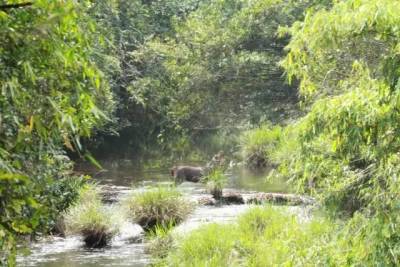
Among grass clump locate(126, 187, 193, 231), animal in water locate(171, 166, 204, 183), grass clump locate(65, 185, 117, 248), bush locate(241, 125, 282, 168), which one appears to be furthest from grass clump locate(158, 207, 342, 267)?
bush locate(241, 125, 282, 168)

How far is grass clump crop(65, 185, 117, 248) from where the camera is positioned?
10.6m

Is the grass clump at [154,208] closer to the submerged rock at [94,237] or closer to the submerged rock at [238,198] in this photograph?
the submerged rock at [94,237]

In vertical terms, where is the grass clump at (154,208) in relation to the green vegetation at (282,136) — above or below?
below

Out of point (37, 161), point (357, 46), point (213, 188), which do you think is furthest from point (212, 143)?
point (37, 161)

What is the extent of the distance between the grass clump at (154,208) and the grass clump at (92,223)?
1.69ft

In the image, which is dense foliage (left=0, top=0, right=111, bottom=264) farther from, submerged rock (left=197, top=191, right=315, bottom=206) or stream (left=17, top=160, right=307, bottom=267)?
submerged rock (left=197, top=191, right=315, bottom=206)

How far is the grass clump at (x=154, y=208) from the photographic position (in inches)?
439

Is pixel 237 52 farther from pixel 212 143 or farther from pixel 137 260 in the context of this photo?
pixel 137 260

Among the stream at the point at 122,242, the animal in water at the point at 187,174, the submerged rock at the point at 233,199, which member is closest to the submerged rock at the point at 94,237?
the stream at the point at 122,242

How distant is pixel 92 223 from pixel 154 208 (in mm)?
1042

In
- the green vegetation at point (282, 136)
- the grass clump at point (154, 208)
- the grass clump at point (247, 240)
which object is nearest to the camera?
the green vegetation at point (282, 136)

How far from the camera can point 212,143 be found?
25.6 meters

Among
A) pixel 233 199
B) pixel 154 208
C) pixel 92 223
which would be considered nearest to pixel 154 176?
pixel 233 199

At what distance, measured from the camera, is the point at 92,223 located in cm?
1068
